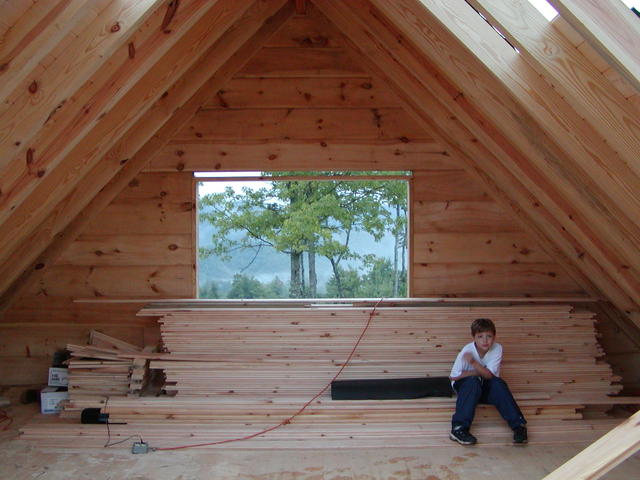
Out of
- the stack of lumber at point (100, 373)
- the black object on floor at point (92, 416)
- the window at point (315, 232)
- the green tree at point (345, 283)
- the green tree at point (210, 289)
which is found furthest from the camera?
the green tree at point (210, 289)

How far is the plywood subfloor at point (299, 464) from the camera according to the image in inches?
137

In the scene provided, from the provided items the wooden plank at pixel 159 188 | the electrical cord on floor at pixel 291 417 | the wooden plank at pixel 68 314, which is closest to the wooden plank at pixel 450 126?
the electrical cord on floor at pixel 291 417

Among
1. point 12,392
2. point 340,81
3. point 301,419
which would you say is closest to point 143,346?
point 12,392

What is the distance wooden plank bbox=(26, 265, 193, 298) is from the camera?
5.00 m

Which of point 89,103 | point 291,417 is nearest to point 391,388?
point 291,417

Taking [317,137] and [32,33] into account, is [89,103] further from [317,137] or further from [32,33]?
[317,137]

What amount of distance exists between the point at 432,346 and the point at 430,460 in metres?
1.10

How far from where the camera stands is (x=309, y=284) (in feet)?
31.0

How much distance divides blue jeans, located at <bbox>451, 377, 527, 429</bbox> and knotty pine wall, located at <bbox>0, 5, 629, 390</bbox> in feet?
3.49

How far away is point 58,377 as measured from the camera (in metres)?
4.70

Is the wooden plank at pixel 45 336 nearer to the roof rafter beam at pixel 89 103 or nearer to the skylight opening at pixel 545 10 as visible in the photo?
the roof rafter beam at pixel 89 103

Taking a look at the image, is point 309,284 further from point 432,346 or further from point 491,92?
point 491,92

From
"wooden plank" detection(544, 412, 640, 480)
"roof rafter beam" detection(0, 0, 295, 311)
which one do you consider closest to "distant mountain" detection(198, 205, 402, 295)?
"roof rafter beam" detection(0, 0, 295, 311)

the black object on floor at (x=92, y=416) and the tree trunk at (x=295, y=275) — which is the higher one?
the tree trunk at (x=295, y=275)
